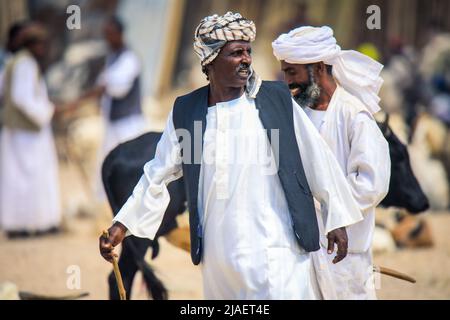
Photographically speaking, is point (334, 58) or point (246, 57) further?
point (334, 58)

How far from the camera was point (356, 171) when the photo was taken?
5594 millimetres

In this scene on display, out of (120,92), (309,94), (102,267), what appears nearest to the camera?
(309,94)

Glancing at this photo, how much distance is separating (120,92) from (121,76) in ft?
0.73

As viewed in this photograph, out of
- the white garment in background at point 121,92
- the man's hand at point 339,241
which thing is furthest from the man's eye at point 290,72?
the white garment in background at point 121,92

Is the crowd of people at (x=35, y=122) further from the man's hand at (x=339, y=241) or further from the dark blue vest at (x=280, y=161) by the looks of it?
the man's hand at (x=339, y=241)

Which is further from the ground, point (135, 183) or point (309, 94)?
point (309, 94)

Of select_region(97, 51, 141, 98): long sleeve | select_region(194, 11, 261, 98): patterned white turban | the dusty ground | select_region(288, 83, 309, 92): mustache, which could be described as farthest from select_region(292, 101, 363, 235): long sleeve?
select_region(97, 51, 141, 98): long sleeve

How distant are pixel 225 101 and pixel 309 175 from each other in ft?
1.87

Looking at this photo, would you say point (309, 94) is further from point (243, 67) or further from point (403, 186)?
point (403, 186)

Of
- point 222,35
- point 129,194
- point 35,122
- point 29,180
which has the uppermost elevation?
point 222,35

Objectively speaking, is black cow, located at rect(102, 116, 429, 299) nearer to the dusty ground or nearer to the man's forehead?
the dusty ground

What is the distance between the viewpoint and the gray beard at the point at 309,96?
5.81 meters

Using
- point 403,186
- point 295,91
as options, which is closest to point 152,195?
point 295,91

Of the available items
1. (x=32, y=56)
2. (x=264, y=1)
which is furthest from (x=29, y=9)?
(x=32, y=56)
